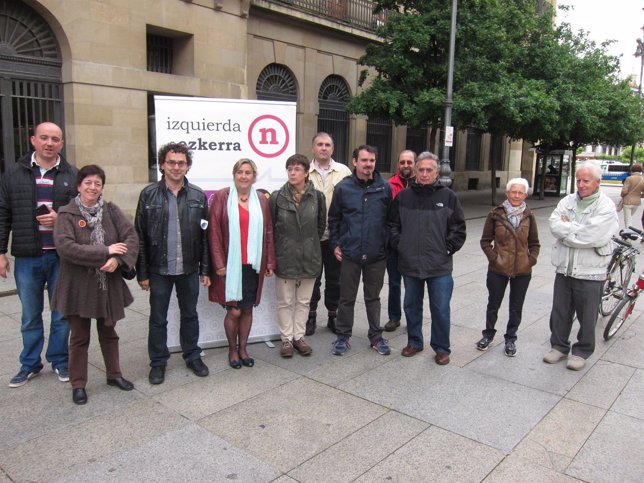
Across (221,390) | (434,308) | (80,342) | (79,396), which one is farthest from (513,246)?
(79,396)

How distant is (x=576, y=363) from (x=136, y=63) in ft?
33.3

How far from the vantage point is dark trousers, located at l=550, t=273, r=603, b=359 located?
15.1 ft

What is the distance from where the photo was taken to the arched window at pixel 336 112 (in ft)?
57.6

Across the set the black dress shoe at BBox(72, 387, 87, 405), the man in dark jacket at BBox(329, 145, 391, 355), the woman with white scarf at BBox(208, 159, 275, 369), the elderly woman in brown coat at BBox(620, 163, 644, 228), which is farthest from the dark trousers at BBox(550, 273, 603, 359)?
the elderly woman in brown coat at BBox(620, 163, 644, 228)

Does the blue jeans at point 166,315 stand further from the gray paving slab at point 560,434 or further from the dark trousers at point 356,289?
the gray paving slab at point 560,434

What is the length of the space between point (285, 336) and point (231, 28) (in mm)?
10322

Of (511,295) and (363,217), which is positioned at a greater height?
(363,217)

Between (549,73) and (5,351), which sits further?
(549,73)

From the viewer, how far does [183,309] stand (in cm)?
439

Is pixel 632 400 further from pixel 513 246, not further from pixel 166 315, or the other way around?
pixel 166 315

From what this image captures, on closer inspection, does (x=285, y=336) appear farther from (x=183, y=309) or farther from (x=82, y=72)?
(x=82, y=72)

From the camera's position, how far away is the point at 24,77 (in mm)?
10016

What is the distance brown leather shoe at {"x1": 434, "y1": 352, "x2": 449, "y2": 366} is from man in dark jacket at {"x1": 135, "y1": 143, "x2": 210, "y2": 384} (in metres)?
2.05

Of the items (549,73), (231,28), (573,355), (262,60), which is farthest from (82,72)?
(549,73)
